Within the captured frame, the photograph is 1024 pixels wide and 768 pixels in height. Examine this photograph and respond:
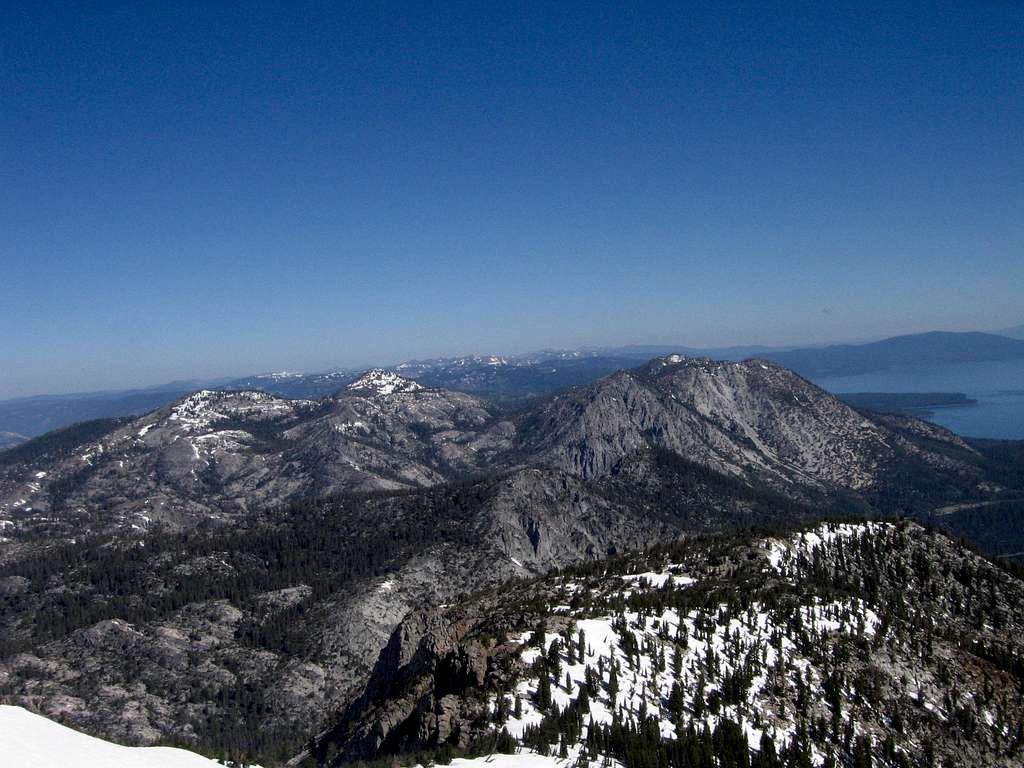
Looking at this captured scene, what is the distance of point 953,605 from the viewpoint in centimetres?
8025

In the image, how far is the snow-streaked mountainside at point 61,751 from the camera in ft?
102

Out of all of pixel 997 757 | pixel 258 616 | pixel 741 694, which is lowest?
pixel 258 616

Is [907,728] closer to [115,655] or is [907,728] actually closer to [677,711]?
[677,711]

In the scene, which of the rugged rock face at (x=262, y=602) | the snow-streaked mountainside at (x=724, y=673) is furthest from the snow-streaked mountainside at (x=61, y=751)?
the rugged rock face at (x=262, y=602)

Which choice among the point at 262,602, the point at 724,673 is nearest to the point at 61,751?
the point at 724,673

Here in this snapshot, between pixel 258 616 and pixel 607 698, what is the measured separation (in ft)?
358

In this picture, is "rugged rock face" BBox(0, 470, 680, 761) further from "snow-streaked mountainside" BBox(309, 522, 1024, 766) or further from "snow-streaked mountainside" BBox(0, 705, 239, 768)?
"snow-streaked mountainside" BBox(0, 705, 239, 768)

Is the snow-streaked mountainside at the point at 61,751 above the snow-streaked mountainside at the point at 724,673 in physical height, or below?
above

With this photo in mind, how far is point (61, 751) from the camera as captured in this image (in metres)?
32.7

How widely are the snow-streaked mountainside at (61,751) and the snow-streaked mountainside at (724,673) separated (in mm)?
18477

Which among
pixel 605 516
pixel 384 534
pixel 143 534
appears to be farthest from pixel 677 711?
pixel 143 534

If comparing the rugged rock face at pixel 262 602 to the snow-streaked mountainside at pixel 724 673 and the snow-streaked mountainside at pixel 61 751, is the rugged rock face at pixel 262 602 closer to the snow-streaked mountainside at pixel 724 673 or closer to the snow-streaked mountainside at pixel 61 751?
the snow-streaked mountainside at pixel 724 673

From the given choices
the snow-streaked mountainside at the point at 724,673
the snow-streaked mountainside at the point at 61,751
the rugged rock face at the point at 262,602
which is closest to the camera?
the snow-streaked mountainside at the point at 61,751

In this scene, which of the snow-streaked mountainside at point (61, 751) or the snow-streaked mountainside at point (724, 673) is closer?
the snow-streaked mountainside at point (61, 751)
